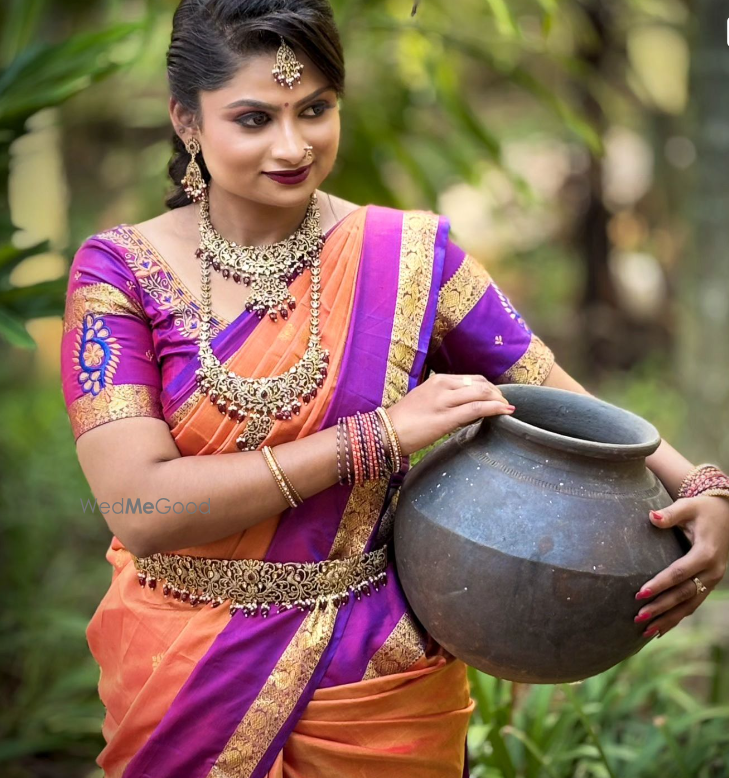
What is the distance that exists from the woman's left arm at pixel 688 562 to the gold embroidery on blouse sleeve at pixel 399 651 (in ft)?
1.45

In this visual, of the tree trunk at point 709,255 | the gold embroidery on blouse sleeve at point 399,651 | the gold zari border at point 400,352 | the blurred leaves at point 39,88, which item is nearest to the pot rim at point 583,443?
the gold zari border at point 400,352

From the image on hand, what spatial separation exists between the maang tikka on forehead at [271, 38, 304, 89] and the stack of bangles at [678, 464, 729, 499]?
1.05 m

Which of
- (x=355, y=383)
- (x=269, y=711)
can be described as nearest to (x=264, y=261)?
(x=355, y=383)

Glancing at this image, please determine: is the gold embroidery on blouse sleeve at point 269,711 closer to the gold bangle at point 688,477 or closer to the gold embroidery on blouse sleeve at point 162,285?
the gold embroidery on blouse sleeve at point 162,285

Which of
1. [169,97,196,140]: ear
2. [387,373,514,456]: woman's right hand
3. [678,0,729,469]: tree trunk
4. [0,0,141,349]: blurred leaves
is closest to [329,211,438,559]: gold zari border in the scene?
[387,373,514,456]: woman's right hand

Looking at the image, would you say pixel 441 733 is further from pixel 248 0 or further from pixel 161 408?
pixel 248 0

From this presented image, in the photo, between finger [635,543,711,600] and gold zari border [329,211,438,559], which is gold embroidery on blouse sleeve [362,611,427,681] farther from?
finger [635,543,711,600]

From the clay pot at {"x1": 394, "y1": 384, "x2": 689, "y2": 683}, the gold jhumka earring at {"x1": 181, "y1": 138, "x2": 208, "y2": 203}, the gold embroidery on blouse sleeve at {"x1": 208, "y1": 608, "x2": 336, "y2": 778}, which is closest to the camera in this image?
the clay pot at {"x1": 394, "y1": 384, "x2": 689, "y2": 683}

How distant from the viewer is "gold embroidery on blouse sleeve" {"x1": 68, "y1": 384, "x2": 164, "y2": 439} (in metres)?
1.70

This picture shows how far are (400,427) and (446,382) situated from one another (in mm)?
116

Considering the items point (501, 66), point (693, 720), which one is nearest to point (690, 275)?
point (501, 66)

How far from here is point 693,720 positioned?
2.82m

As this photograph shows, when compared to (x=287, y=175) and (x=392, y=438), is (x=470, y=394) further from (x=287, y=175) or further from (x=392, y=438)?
(x=287, y=175)

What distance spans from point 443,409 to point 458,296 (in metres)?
0.33
